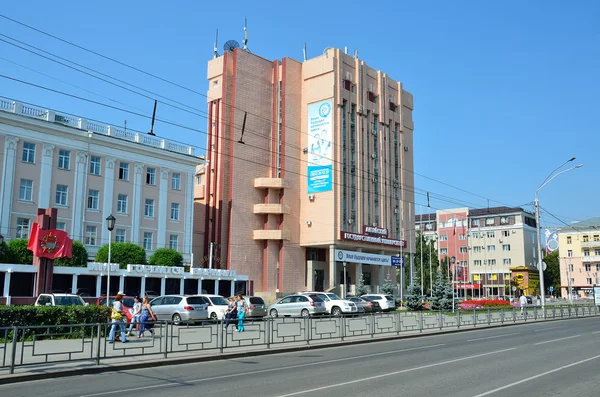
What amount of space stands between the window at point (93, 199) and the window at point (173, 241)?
8377 mm

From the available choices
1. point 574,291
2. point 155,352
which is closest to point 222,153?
point 155,352

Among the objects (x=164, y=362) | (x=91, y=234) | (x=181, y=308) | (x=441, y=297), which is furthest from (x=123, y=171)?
(x=164, y=362)

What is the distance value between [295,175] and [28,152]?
96.6 ft

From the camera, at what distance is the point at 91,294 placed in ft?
135

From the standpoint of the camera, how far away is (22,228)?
4303 cm

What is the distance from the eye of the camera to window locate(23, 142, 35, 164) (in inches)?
1727

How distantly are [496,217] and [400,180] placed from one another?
4336 cm

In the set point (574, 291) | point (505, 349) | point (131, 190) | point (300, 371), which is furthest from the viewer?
point (574, 291)

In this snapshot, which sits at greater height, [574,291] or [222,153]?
[222,153]

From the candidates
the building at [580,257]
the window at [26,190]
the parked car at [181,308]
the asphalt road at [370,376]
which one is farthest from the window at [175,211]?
the building at [580,257]

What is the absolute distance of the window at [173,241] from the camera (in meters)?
53.8

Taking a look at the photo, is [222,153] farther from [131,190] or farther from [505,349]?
[505,349]

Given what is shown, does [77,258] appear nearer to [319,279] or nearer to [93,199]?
[93,199]

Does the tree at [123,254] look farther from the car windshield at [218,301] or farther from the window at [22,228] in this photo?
the car windshield at [218,301]
